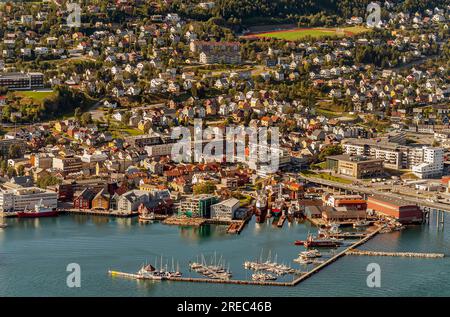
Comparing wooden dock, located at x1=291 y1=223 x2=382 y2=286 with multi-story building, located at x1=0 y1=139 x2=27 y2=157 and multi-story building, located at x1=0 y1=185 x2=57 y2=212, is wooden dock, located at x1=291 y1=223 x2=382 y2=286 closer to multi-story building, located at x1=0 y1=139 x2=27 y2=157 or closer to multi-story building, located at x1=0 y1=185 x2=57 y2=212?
multi-story building, located at x1=0 y1=185 x2=57 y2=212

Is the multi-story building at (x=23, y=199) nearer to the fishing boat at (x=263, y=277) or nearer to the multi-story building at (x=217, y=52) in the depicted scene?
the fishing boat at (x=263, y=277)

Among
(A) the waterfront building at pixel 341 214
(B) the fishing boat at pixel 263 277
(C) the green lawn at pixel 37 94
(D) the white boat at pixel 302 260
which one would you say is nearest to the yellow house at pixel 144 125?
(C) the green lawn at pixel 37 94

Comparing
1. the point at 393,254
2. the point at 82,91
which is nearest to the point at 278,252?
the point at 393,254


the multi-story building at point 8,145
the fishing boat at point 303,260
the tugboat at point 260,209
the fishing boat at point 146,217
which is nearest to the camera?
the fishing boat at point 303,260

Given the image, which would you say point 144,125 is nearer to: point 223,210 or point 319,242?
point 223,210

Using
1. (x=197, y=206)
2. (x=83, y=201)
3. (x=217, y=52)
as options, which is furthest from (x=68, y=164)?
(x=217, y=52)

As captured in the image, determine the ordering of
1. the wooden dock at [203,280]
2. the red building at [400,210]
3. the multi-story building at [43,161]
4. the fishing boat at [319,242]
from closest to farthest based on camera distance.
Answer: the wooden dock at [203,280]
the fishing boat at [319,242]
the red building at [400,210]
the multi-story building at [43,161]

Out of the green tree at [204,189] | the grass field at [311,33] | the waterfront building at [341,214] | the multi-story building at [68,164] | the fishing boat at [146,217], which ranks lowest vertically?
the fishing boat at [146,217]

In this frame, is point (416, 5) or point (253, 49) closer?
point (253, 49)

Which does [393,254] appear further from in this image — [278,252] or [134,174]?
[134,174]
